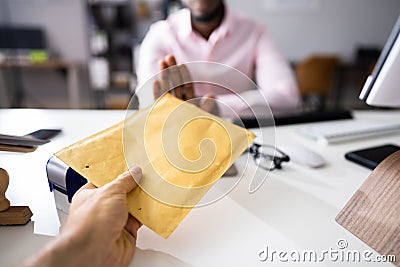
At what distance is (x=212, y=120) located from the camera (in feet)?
1.75

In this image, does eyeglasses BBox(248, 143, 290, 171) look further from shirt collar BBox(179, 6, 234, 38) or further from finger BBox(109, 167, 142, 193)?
shirt collar BBox(179, 6, 234, 38)

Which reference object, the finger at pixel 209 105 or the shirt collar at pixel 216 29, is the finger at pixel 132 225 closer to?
the finger at pixel 209 105

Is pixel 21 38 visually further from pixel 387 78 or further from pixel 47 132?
pixel 387 78

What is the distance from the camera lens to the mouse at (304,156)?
666 millimetres

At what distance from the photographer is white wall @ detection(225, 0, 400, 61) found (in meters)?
3.53

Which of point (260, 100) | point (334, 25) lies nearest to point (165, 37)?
point (260, 100)

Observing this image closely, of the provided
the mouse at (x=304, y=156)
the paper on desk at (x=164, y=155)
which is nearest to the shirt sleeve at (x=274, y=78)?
the mouse at (x=304, y=156)

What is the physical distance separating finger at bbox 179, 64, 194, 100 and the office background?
9.05 feet

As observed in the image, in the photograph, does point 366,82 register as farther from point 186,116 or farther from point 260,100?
point 186,116

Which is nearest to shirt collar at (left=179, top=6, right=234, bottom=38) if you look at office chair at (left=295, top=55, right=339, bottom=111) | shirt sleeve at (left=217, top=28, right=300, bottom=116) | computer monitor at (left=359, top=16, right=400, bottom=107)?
shirt sleeve at (left=217, top=28, right=300, bottom=116)

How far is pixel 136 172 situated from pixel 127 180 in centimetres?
2

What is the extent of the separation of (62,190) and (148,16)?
3.26 m

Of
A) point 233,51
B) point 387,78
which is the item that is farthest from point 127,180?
point 233,51

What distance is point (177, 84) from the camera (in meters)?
0.69
